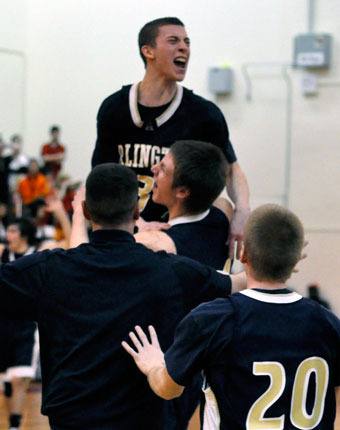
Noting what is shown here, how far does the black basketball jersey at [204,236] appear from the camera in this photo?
471 centimetres

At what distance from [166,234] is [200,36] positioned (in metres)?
13.6

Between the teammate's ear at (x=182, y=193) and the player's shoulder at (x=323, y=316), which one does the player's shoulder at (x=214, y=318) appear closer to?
the player's shoulder at (x=323, y=316)

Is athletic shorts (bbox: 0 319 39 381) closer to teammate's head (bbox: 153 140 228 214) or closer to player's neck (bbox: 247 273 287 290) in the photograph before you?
teammate's head (bbox: 153 140 228 214)

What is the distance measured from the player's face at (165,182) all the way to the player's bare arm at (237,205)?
38cm

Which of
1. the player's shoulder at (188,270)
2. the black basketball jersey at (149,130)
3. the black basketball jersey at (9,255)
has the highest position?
the black basketball jersey at (149,130)

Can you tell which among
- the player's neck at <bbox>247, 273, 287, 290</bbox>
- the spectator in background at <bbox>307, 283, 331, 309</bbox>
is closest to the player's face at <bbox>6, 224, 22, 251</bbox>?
the spectator in background at <bbox>307, 283, 331, 309</bbox>

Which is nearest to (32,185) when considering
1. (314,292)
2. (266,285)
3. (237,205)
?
(314,292)

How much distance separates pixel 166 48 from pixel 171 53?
4cm

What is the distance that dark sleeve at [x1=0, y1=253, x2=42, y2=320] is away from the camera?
416 centimetres

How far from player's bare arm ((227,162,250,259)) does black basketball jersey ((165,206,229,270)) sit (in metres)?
0.03

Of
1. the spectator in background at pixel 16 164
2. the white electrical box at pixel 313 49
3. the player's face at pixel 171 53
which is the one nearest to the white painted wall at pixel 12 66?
the spectator in background at pixel 16 164

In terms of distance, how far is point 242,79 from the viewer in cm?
1769

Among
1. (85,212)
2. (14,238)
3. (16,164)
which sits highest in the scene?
(85,212)

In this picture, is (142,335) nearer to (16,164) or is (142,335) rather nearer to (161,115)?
(161,115)
